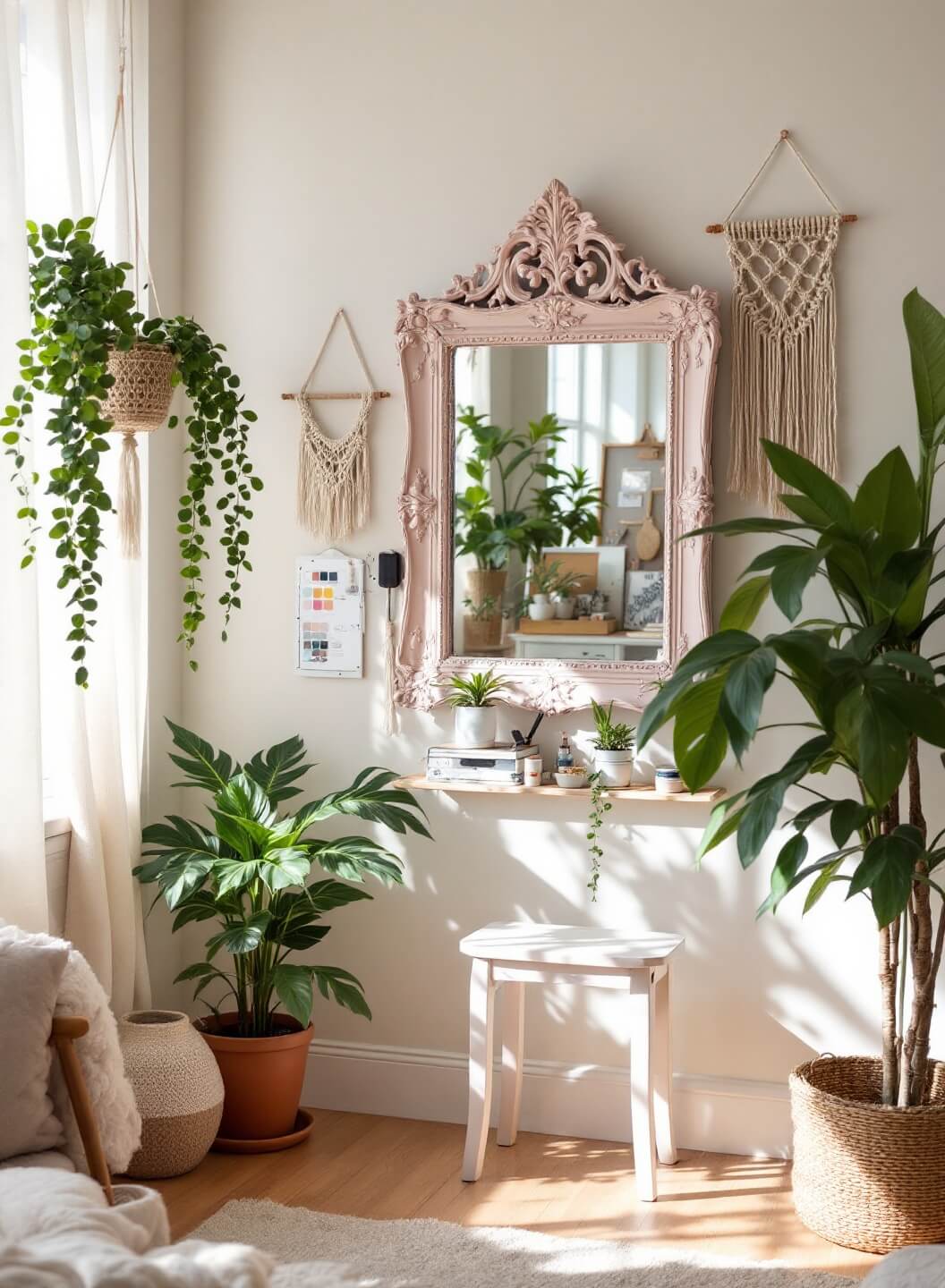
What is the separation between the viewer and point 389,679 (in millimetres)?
3637

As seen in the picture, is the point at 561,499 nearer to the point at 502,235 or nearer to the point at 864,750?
the point at 502,235

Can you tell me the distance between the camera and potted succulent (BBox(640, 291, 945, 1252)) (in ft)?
8.20

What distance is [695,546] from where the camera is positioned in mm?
3334

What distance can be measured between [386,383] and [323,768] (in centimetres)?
103

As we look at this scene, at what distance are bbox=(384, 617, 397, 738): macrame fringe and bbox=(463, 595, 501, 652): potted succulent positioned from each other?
207mm

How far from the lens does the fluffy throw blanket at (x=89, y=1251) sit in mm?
1625

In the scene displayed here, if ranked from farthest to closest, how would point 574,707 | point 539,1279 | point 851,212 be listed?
point 574,707
point 851,212
point 539,1279

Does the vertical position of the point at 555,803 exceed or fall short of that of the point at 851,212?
it falls short

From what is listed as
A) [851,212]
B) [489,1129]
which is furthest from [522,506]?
[489,1129]

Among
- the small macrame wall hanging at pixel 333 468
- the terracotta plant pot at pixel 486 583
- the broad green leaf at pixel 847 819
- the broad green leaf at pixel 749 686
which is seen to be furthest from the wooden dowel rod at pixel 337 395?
the broad green leaf at pixel 847 819

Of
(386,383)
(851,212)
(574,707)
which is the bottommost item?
(574,707)

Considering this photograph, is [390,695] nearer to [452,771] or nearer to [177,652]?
[452,771]

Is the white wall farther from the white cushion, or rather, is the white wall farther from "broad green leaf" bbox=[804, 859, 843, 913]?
the white cushion

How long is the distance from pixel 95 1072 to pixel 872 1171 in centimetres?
153
